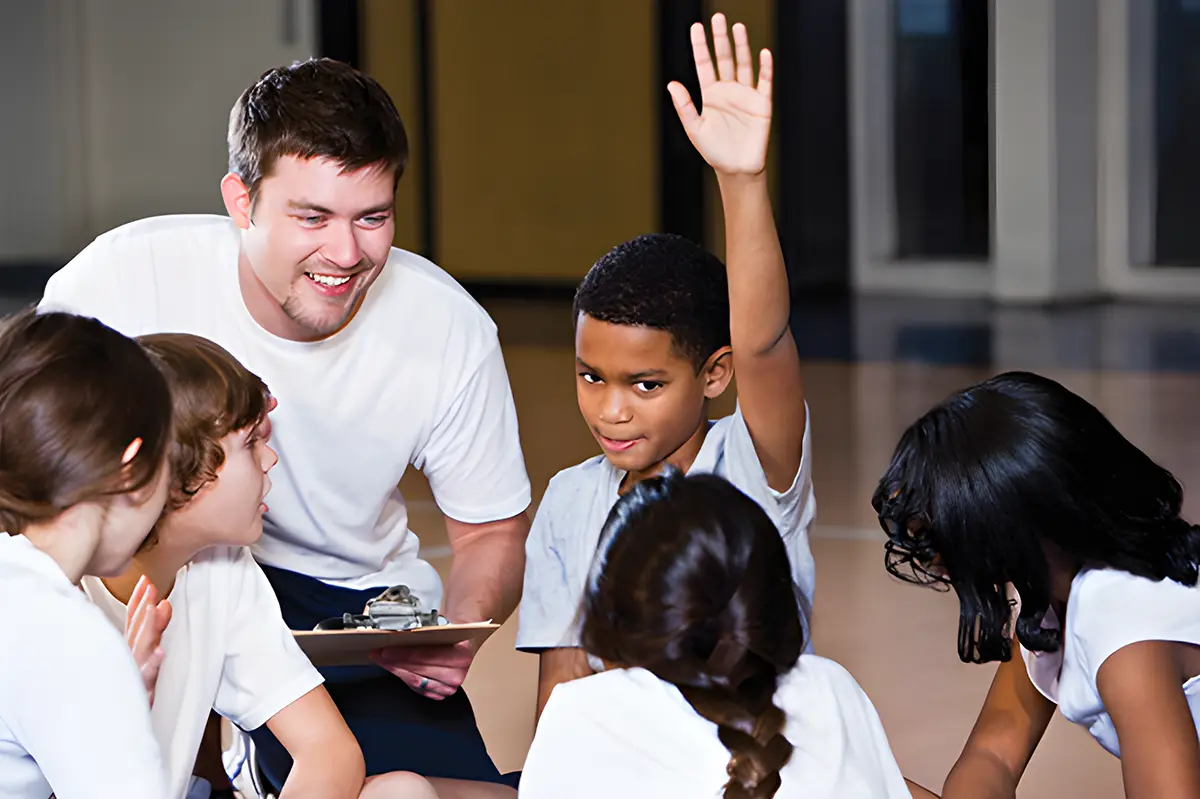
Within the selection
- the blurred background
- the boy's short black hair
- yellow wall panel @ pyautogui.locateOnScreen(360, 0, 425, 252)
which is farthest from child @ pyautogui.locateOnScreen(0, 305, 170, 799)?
yellow wall panel @ pyautogui.locateOnScreen(360, 0, 425, 252)

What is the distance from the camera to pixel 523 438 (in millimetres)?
4535

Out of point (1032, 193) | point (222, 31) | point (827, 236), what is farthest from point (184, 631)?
point (222, 31)

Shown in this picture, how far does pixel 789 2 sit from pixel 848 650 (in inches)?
225

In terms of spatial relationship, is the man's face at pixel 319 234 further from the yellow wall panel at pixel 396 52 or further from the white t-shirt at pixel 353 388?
the yellow wall panel at pixel 396 52

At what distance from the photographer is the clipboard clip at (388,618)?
5.58 feet

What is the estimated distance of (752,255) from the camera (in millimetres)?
1634

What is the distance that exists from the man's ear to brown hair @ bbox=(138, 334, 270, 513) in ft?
1.23

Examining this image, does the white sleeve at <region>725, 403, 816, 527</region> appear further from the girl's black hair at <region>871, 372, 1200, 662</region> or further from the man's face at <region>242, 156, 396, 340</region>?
the man's face at <region>242, 156, 396, 340</region>

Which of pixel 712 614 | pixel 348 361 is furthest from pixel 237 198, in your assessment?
pixel 712 614

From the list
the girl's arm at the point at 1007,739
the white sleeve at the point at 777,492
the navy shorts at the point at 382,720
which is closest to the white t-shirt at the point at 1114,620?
the girl's arm at the point at 1007,739

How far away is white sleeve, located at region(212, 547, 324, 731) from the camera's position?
160 cm

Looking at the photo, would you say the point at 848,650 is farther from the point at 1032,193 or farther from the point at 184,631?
the point at 1032,193

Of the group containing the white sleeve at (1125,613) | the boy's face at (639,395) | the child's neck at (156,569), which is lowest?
the white sleeve at (1125,613)

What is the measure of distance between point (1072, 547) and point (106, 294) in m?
1.15
